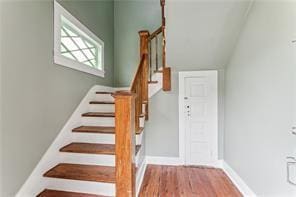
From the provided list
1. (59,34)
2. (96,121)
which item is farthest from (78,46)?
(96,121)

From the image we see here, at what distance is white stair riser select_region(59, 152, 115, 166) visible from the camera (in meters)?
2.10

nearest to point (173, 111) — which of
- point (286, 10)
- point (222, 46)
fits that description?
point (222, 46)

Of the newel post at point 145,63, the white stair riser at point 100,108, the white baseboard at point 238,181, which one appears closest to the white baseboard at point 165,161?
the white baseboard at point 238,181

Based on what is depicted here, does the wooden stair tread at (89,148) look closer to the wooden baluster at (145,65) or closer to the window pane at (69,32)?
the wooden baluster at (145,65)

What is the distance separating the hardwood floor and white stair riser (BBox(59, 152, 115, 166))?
2.47 feet

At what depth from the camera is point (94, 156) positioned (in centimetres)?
211

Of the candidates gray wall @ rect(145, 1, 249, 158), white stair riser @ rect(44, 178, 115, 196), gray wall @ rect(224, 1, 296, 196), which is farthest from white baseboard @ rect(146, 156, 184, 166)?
white stair riser @ rect(44, 178, 115, 196)

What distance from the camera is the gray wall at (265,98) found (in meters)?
1.60

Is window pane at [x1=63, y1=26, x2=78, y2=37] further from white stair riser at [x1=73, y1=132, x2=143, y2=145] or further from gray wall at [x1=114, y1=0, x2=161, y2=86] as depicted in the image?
gray wall at [x1=114, y1=0, x2=161, y2=86]

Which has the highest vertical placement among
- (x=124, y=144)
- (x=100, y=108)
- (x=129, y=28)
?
(x=129, y=28)

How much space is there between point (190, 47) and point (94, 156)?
85.0 inches

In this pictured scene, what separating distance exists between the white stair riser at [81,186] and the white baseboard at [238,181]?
172 centimetres

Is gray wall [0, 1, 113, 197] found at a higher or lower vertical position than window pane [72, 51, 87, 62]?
lower

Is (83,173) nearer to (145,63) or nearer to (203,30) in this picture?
(145,63)
